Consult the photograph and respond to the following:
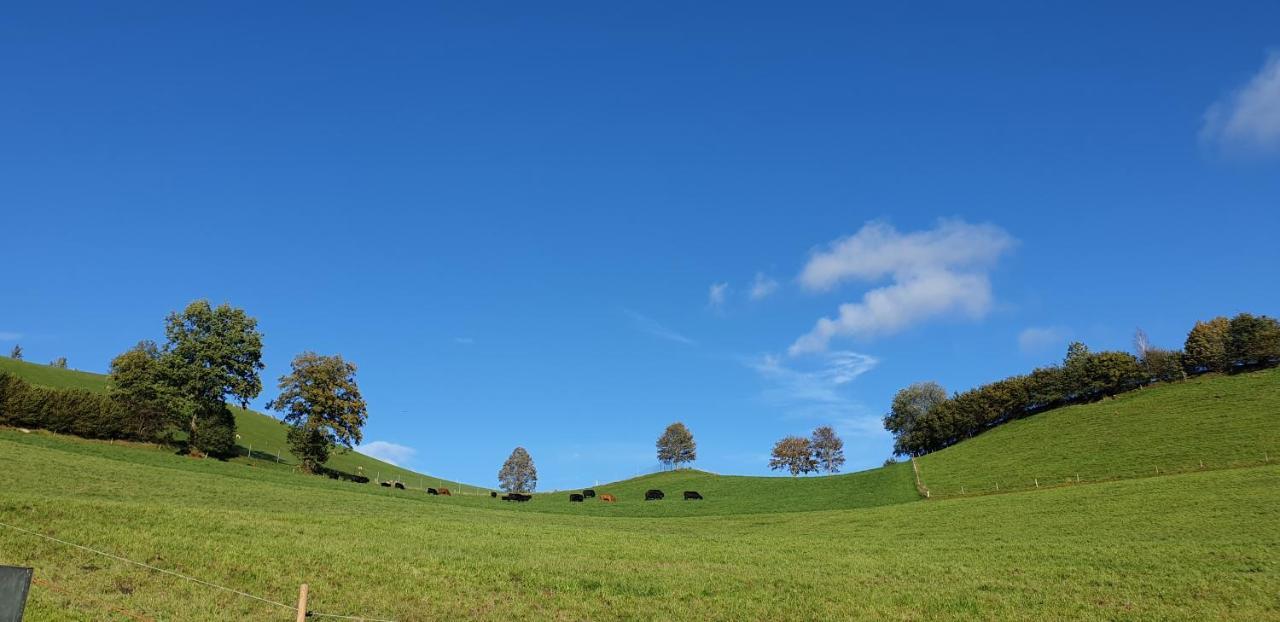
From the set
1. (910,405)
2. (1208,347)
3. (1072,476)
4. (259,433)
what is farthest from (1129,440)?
(259,433)

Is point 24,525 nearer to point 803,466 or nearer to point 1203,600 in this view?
point 1203,600

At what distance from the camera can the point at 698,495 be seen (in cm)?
9019

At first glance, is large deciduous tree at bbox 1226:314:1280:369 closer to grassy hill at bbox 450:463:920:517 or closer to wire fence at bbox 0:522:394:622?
grassy hill at bbox 450:463:920:517

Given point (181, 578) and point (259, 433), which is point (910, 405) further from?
point (181, 578)

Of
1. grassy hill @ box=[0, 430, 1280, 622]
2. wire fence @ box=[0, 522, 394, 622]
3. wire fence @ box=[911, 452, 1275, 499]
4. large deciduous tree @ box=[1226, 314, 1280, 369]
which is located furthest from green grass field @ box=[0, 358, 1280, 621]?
large deciduous tree @ box=[1226, 314, 1280, 369]

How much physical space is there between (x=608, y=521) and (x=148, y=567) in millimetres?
36672

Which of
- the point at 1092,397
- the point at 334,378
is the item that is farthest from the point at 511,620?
the point at 1092,397

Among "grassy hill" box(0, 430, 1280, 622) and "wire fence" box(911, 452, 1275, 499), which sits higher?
"wire fence" box(911, 452, 1275, 499)

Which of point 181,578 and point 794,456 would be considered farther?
point 794,456

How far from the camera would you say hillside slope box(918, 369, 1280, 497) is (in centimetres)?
6631

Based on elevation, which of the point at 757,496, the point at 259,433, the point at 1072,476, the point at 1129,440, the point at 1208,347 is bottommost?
Answer: the point at 757,496

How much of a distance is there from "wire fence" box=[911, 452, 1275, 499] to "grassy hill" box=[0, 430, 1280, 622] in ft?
61.0

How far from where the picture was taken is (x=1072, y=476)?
A: 67938mm

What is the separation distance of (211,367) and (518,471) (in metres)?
107
